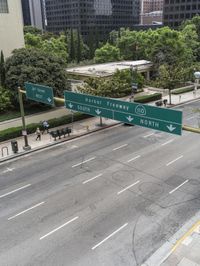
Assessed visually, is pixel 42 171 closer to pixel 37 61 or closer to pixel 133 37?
pixel 37 61

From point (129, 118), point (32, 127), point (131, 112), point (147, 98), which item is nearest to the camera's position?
point (131, 112)

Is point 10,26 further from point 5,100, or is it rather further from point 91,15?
point 91,15

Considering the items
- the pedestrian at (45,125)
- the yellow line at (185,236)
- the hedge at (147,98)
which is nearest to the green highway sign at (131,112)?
the yellow line at (185,236)

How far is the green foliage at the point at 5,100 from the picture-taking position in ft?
115

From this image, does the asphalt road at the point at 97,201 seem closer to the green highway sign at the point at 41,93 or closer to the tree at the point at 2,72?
the green highway sign at the point at 41,93

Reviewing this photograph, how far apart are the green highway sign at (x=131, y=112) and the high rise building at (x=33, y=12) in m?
165

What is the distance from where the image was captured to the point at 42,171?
22.7 m

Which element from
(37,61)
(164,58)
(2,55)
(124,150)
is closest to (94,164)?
(124,150)

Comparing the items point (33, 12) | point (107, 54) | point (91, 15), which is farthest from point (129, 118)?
point (33, 12)

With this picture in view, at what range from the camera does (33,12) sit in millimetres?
175000

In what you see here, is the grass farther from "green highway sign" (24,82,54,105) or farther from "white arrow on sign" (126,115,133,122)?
"white arrow on sign" (126,115,133,122)

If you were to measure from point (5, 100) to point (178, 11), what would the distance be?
95589 mm

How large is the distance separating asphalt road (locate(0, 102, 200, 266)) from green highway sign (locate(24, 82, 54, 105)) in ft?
16.3

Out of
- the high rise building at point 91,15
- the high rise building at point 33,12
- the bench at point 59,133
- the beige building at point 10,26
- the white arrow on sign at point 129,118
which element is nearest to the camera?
the white arrow on sign at point 129,118
